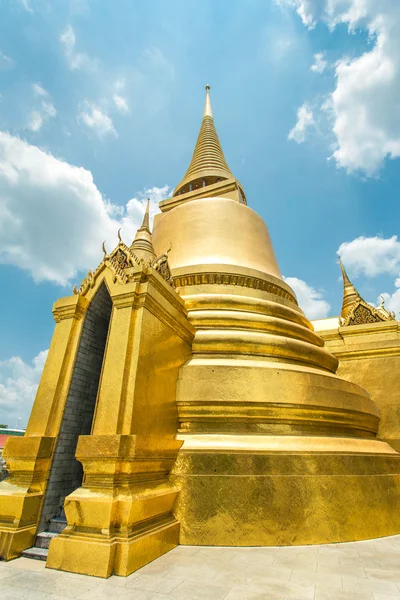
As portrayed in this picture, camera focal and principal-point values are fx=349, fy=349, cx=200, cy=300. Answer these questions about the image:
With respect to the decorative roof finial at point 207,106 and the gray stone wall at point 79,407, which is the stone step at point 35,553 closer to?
the gray stone wall at point 79,407

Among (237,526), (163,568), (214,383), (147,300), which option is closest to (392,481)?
(237,526)

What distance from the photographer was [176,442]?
14.5ft

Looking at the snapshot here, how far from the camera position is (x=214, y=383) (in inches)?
194

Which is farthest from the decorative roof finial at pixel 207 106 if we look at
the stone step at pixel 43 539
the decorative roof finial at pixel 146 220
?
the stone step at pixel 43 539

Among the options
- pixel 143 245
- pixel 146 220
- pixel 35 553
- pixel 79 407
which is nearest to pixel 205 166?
pixel 146 220

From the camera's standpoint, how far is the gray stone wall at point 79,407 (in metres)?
4.10

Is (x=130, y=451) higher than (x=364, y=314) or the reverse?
the reverse

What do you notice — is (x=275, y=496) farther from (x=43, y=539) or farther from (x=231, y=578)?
(x=43, y=539)

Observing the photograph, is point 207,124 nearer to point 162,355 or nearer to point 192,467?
point 162,355

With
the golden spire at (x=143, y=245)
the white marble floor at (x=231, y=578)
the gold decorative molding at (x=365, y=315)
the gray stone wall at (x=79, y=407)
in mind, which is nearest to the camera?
the white marble floor at (x=231, y=578)

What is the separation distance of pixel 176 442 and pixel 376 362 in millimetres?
5603

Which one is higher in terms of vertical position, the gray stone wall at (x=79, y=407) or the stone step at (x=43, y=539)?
the gray stone wall at (x=79, y=407)

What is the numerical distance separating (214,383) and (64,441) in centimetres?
206

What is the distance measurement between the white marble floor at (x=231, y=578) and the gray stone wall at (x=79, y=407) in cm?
79
